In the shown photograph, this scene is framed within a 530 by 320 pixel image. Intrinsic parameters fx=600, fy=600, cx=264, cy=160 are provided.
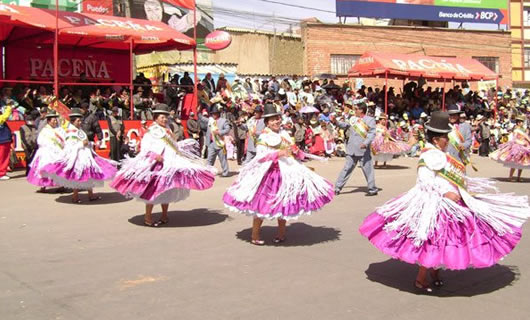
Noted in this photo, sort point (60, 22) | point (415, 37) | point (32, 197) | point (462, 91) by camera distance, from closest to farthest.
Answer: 1. point (32, 197)
2. point (60, 22)
3. point (462, 91)
4. point (415, 37)

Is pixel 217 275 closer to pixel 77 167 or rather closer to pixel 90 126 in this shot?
pixel 77 167

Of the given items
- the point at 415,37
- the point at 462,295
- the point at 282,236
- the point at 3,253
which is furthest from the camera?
the point at 415,37

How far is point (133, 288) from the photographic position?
222 inches

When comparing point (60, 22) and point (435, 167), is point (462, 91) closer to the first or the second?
point (60, 22)

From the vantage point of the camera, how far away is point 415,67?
86.4 ft

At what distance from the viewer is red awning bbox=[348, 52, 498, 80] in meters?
25.4

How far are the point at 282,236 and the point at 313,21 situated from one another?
26.9 meters

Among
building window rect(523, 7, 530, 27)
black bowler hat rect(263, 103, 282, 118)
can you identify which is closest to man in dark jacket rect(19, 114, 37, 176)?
black bowler hat rect(263, 103, 282, 118)

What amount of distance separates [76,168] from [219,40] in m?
12.0

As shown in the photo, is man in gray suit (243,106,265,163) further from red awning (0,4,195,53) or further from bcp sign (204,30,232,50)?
bcp sign (204,30,232,50)

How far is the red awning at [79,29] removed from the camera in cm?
1559

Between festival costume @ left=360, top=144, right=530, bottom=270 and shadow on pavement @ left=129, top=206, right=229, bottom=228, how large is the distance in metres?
3.80

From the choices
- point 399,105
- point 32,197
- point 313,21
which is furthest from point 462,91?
point 32,197

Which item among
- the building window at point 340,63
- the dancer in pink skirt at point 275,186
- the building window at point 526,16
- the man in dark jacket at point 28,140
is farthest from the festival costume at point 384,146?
the building window at point 526,16
